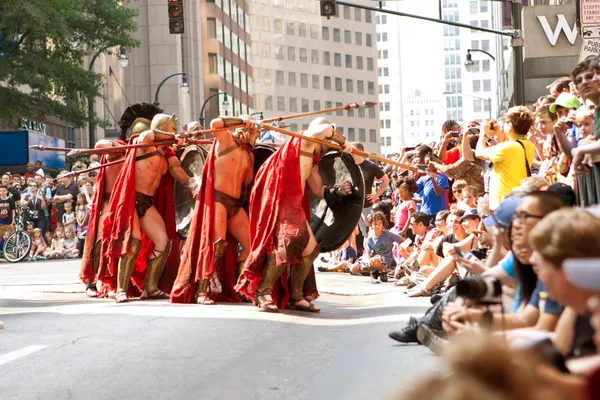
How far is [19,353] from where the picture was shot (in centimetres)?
814

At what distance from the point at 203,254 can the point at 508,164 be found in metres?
3.51

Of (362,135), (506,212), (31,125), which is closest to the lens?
(506,212)

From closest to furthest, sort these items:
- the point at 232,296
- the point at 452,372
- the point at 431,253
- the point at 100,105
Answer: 1. the point at 452,372
2. the point at 232,296
3. the point at 431,253
4. the point at 100,105

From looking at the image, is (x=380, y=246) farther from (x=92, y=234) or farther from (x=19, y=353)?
(x=19, y=353)

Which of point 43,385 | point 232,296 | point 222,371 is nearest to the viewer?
point 43,385

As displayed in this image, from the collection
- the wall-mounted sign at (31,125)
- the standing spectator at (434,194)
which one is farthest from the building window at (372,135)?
the standing spectator at (434,194)

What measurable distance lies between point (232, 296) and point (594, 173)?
6.19m

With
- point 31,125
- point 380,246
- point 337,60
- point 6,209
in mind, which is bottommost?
point 380,246

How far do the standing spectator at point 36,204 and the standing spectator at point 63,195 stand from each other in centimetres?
27

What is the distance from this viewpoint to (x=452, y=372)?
1883 mm

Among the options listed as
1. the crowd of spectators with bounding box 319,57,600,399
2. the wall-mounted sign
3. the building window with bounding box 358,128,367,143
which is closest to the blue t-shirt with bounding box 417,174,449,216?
the crowd of spectators with bounding box 319,57,600,399

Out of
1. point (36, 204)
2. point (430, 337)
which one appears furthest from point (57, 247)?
point (430, 337)

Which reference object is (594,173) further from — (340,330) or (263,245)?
(263,245)

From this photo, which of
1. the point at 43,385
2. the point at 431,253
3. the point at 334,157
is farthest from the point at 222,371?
the point at 431,253
